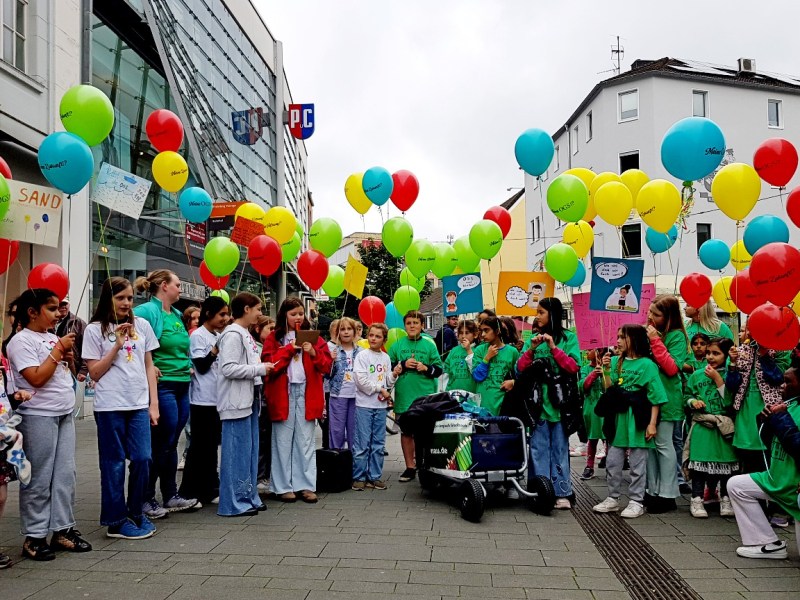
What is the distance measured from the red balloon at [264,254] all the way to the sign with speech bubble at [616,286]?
4270mm

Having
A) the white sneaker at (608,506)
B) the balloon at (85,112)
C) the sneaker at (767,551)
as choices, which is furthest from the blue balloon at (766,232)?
the balloon at (85,112)

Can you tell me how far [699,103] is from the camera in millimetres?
29453

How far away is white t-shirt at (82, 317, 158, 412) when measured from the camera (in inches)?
209

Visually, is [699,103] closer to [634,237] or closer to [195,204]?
[634,237]

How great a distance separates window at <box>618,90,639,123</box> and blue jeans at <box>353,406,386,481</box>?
985 inches

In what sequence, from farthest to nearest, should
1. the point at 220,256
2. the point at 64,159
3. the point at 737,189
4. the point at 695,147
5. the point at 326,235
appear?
the point at 326,235
the point at 220,256
the point at 737,189
the point at 695,147
the point at 64,159

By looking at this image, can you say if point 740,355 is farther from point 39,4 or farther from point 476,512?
point 39,4

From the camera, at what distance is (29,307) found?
5062 millimetres

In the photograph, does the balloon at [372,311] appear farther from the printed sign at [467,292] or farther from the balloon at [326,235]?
the printed sign at [467,292]

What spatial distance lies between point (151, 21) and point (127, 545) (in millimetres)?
15082

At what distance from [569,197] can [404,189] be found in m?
2.33

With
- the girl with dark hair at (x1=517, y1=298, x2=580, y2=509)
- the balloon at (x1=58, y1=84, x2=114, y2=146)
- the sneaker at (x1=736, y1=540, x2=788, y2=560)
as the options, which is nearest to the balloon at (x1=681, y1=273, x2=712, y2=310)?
the girl with dark hair at (x1=517, y1=298, x2=580, y2=509)

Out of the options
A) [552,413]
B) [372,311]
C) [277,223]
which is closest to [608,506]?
[552,413]

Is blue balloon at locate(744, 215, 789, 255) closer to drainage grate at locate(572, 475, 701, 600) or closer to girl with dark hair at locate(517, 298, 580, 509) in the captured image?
girl with dark hair at locate(517, 298, 580, 509)
